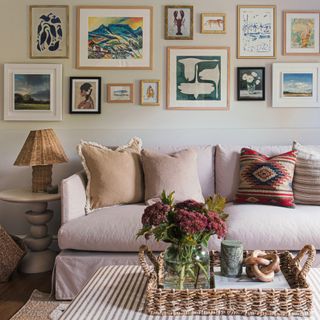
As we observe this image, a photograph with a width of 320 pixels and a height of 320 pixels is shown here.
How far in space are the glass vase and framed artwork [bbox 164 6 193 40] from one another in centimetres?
233

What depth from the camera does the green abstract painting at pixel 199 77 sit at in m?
3.46

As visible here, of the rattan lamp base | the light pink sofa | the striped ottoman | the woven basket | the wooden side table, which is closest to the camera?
the striped ottoman

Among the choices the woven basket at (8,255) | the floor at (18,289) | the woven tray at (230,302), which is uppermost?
the woven tray at (230,302)

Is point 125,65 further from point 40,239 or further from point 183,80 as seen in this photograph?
point 40,239

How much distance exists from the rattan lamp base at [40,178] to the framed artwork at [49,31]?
0.98 m

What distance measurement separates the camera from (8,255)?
2.85m

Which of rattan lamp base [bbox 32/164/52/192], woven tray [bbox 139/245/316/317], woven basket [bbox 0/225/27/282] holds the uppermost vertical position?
rattan lamp base [bbox 32/164/52/192]

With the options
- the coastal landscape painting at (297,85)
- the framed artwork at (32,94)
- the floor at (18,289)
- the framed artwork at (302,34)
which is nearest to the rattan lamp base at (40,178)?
the framed artwork at (32,94)

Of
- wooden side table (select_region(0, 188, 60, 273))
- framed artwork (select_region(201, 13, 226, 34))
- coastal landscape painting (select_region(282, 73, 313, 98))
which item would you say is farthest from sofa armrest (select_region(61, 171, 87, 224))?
coastal landscape painting (select_region(282, 73, 313, 98))

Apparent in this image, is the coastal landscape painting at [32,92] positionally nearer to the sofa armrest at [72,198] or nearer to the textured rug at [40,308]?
the sofa armrest at [72,198]

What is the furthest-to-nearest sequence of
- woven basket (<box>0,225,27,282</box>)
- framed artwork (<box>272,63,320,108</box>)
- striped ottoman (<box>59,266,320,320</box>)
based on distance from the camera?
framed artwork (<box>272,63,320,108</box>) → woven basket (<box>0,225,27,282</box>) → striped ottoman (<box>59,266,320,320</box>)

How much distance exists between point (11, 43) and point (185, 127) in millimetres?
1613

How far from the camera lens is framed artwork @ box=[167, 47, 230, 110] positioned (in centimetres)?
346

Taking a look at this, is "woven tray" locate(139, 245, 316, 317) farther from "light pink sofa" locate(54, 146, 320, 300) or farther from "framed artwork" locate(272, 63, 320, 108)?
"framed artwork" locate(272, 63, 320, 108)
